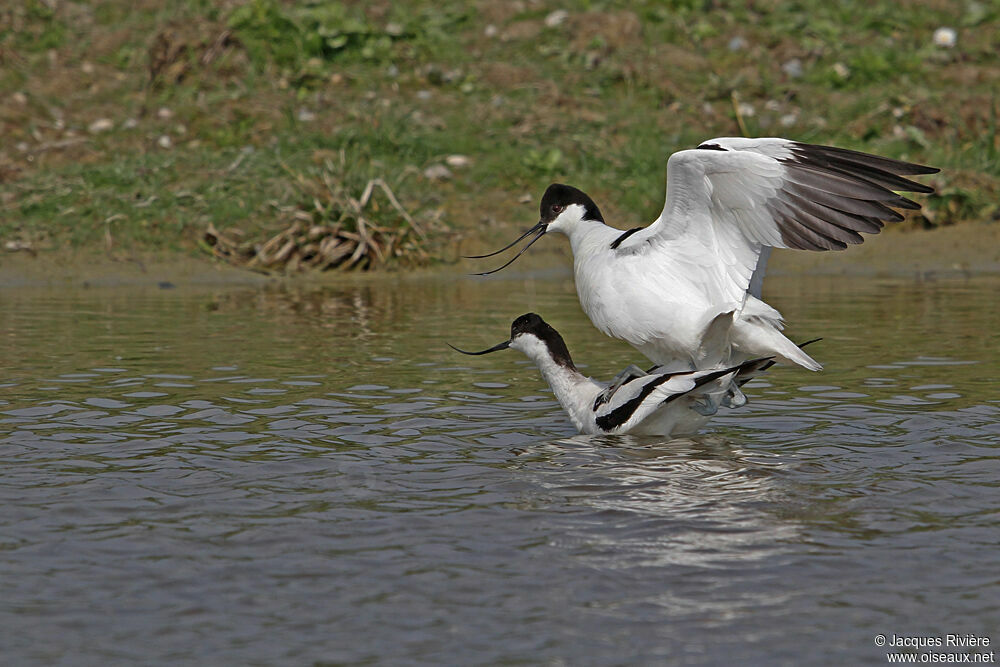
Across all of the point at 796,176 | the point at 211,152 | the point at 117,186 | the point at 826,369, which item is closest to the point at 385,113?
the point at 211,152

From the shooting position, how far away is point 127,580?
404 centimetres

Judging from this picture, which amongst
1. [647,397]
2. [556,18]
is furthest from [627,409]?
[556,18]

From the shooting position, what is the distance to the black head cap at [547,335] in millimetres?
6922

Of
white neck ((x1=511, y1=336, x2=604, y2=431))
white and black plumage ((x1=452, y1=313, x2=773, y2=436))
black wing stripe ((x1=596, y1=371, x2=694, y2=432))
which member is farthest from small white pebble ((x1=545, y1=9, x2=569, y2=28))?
black wing stripe ((x1=596, y1=371, x2=694, y2=432))

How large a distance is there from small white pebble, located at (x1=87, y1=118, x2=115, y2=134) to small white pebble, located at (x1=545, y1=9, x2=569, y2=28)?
503 cm

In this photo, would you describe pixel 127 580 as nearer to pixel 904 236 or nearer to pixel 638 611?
pixel 638 611

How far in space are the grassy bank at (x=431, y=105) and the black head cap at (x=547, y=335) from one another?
4.81 meters

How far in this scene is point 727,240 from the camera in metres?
6.43

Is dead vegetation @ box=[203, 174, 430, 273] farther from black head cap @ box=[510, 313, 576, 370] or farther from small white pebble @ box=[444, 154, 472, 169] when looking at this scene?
black head cap @ box=[510, 313, 576, 370]

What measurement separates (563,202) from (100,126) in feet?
24.5

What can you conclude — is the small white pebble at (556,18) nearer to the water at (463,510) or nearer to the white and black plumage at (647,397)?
the water at (463,510)

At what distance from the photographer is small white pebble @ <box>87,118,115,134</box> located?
13.6 m

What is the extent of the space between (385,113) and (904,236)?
541cm

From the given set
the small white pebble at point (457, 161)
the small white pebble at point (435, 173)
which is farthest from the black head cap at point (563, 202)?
the small white pebble at point (457, 161)
